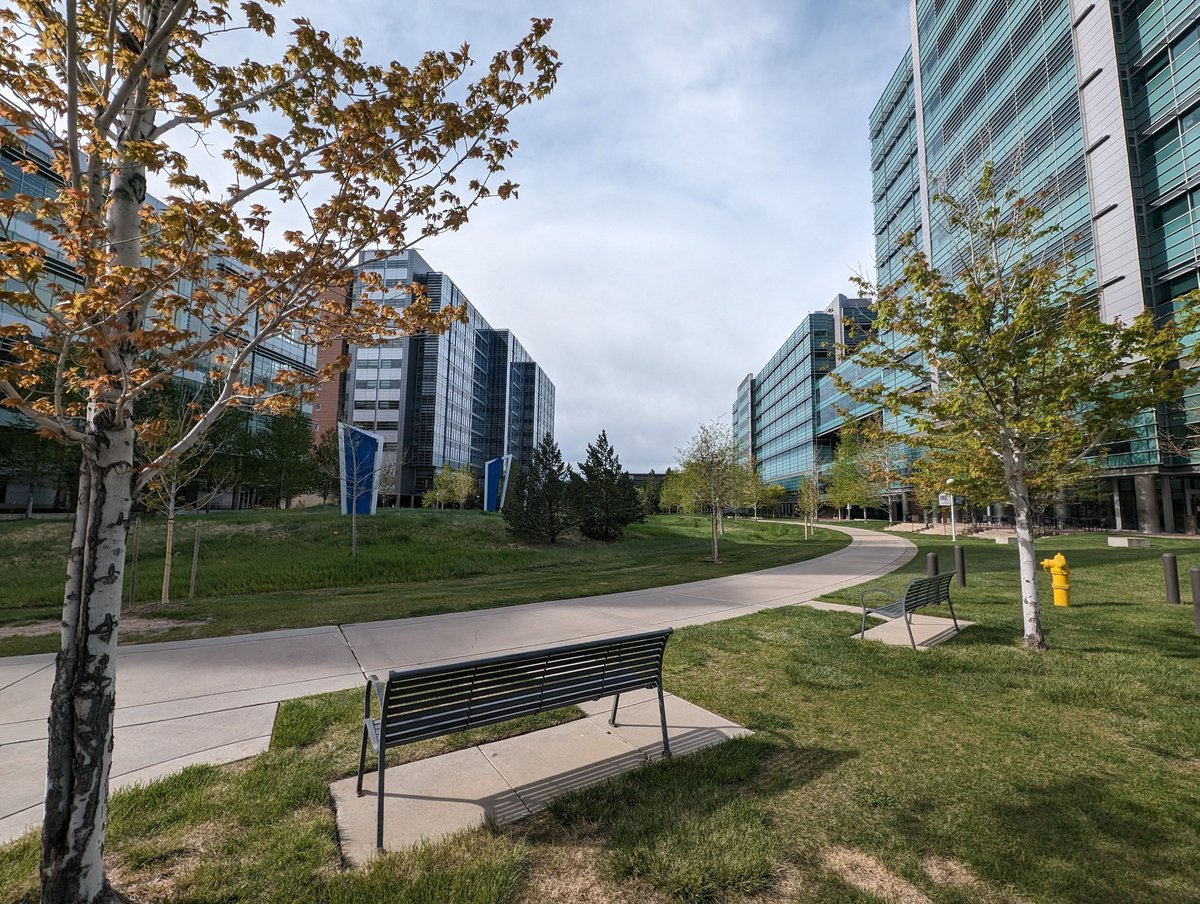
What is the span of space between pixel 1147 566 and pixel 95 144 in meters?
22.2

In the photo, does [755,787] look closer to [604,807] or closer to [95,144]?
[604,807]

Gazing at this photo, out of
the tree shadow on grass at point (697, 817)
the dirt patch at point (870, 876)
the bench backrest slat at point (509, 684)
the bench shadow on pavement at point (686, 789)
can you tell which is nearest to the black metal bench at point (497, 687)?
the bench backrest slat at point (509, 684)

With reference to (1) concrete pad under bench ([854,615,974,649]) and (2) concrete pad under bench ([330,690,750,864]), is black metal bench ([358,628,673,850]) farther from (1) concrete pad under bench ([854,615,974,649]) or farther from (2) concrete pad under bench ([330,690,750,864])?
(1) concrete pad under bench ([854,615,974,649])

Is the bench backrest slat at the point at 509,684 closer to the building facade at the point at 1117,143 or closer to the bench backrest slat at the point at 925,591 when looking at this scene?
the bench backrest slat at the point at 925,591

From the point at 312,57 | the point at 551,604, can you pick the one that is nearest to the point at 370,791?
the point at 312,57

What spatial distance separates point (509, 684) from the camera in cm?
384

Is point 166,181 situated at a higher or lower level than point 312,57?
lower

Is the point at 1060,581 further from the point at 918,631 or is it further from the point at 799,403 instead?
the point at 799,403

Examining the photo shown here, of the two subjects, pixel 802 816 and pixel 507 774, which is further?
pixel 507 774

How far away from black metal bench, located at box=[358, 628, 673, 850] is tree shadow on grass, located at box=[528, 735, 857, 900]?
50cm

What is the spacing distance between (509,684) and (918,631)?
22.3 feet

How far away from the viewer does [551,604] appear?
10.5 m

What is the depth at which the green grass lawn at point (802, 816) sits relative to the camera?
2699mm

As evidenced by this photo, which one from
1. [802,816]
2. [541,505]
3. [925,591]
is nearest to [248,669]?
[802,816]
